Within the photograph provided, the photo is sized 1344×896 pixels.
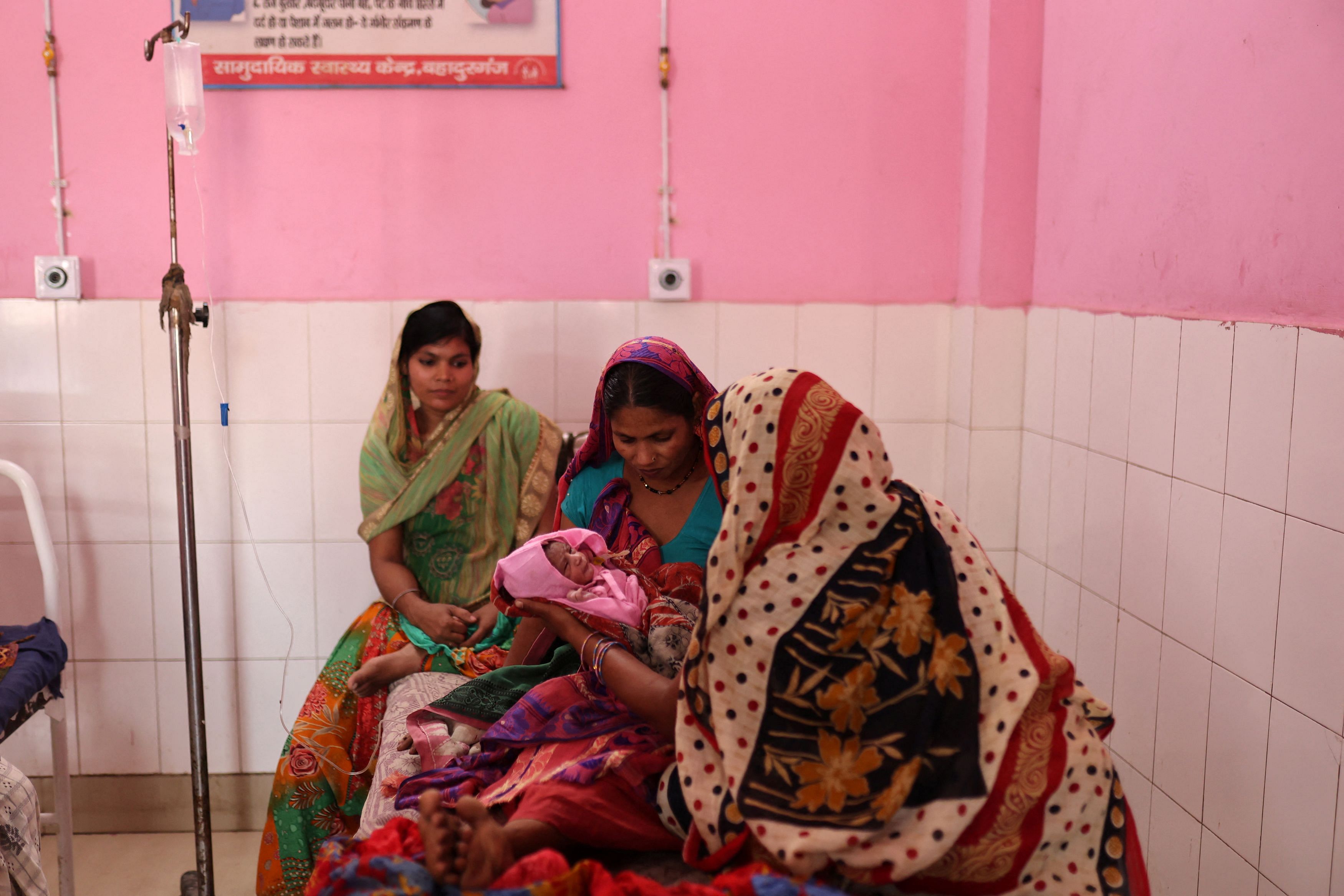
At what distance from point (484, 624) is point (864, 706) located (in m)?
1.39

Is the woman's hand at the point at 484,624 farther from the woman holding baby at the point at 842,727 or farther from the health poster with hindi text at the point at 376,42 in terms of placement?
the health poster with hindi text at the point at 376,42

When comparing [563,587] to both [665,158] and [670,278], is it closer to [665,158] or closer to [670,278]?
[670,278]

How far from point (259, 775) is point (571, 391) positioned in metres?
1.59

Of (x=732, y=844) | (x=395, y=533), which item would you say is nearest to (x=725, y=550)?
(x=732, y=844)

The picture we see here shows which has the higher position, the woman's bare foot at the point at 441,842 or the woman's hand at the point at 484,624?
the woman's bare foot at the point at 441,842

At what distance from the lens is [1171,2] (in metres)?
2.42

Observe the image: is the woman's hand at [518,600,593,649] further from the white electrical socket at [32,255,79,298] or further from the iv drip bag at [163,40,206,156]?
the white electrical socket at [32,255,79,298]

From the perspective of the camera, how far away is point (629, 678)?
1908 mm

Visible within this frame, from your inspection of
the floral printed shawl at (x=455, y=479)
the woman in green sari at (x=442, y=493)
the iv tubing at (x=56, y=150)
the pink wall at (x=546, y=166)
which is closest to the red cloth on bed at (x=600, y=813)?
the woman in green sari at (x=442, y=493)

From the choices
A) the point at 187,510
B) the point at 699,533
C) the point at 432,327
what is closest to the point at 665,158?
the point at 432,327

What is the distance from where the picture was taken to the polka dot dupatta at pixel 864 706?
163cm

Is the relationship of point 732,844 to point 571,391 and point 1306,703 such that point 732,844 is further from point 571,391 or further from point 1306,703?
point 571,391

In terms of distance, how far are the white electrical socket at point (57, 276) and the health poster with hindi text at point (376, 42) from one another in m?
0.67

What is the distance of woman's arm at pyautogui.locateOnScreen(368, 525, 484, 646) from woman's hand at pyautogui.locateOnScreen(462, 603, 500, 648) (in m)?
0.01
